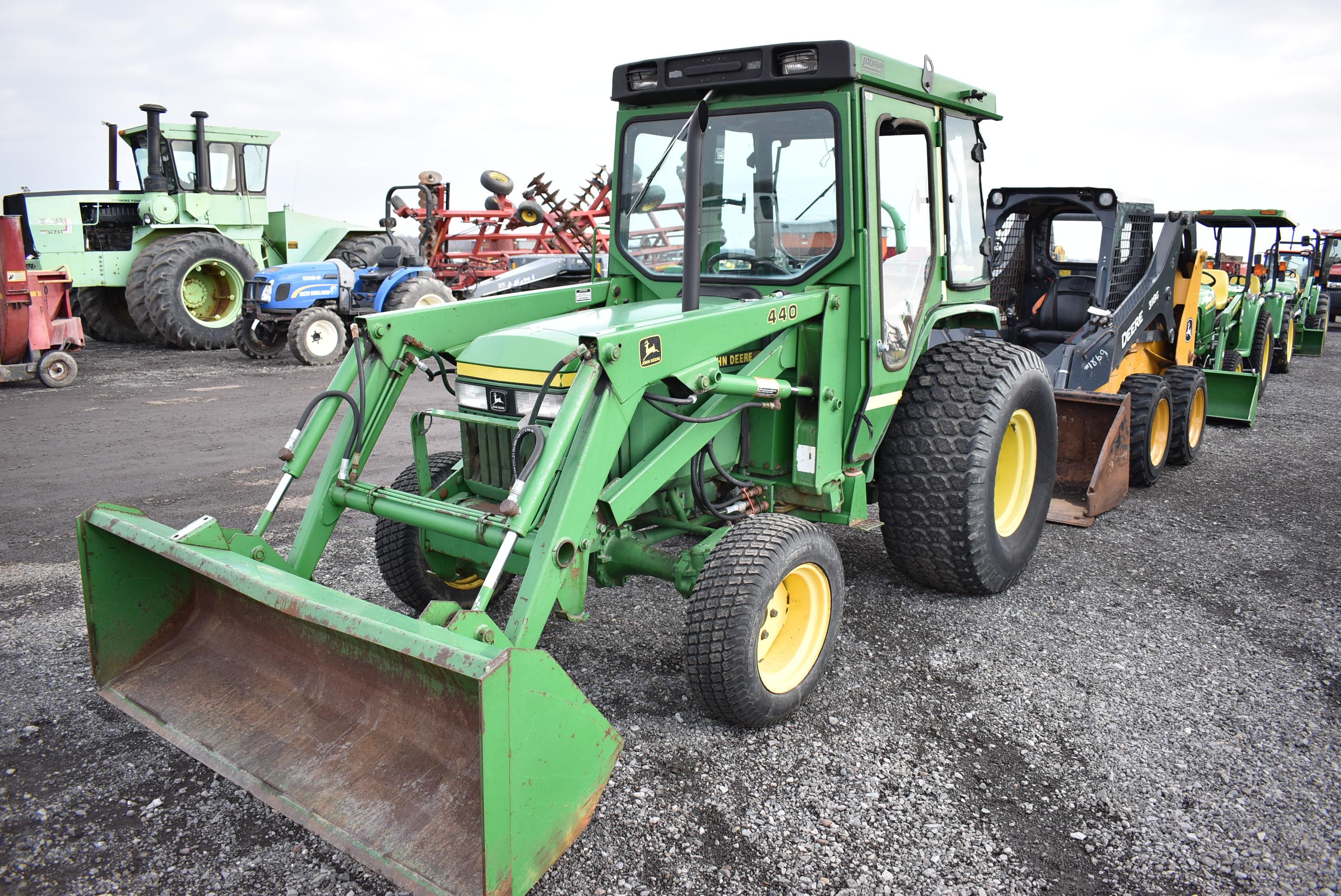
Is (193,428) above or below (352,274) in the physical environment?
below

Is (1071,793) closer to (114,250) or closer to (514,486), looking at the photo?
(514,486)

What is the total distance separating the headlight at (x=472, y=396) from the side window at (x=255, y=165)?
13.4 m

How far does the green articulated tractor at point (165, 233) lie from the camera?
44.6 feet

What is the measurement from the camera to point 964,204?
183 inches

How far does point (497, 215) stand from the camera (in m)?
15.1

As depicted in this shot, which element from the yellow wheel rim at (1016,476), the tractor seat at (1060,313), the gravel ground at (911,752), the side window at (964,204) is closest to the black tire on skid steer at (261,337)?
the gravel ground at (911,752)

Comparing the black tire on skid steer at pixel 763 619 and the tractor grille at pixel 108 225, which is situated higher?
the tractor grille at pixel 108 225

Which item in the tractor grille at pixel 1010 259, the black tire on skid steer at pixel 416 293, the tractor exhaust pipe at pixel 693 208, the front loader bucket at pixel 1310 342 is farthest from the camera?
the front loader bucket at pixel 1310 342

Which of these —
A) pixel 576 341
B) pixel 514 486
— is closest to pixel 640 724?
pixel 514 486

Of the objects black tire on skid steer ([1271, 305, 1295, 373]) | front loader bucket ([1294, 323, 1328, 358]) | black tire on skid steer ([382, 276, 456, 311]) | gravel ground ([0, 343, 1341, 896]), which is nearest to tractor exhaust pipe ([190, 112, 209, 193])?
black tire on skid steer ([382, 276, 456, 311])

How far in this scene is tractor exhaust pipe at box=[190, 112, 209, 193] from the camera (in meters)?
14.4

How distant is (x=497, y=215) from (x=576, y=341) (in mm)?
12414

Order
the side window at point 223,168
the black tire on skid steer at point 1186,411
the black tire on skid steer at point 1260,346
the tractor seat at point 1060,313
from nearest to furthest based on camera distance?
the black tire on skid steer at point 1186,411 → the tractor seat at point 1060,313 → the black tire on skid steer at point 1260,346 → the side window at point 223,168

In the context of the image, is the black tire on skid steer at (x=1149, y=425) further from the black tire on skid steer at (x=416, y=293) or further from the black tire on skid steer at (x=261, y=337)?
the black tire on skid steer at (x=261, y=337)
